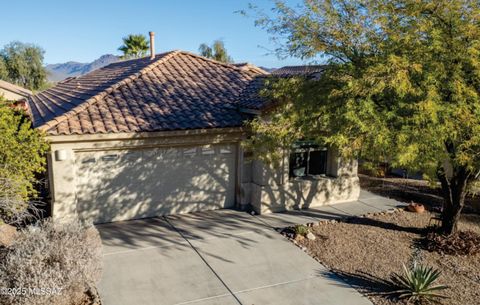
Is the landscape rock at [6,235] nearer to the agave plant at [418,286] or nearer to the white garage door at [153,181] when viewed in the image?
the white garage door at [153,181]

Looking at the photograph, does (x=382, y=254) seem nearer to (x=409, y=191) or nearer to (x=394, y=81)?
(x=394, y=81)

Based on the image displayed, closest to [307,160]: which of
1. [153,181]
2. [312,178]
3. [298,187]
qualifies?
[312,178]

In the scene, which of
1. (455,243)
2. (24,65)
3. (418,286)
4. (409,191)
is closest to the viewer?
(418,286)

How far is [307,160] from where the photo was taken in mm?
14461

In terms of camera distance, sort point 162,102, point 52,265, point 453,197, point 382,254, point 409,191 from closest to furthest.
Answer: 1. point 52,265
2. point 382,254
3. point 453,197
4. point 162,102
5. point 409,191

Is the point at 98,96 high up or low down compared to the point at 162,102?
up

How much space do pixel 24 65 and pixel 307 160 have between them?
190 ft

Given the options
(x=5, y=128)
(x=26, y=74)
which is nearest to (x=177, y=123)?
(x=5, y=128)

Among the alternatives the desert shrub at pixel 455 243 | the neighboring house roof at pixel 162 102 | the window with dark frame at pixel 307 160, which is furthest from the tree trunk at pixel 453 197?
the neighboring house roof at pixel 162 102

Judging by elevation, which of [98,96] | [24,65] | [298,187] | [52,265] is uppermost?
[24,65]

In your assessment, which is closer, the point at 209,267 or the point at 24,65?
the point at 209,267

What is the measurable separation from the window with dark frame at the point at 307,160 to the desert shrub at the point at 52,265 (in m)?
8.03

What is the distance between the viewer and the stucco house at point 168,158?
11.6 meters

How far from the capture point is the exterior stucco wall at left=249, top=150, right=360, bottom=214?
13352 mm
